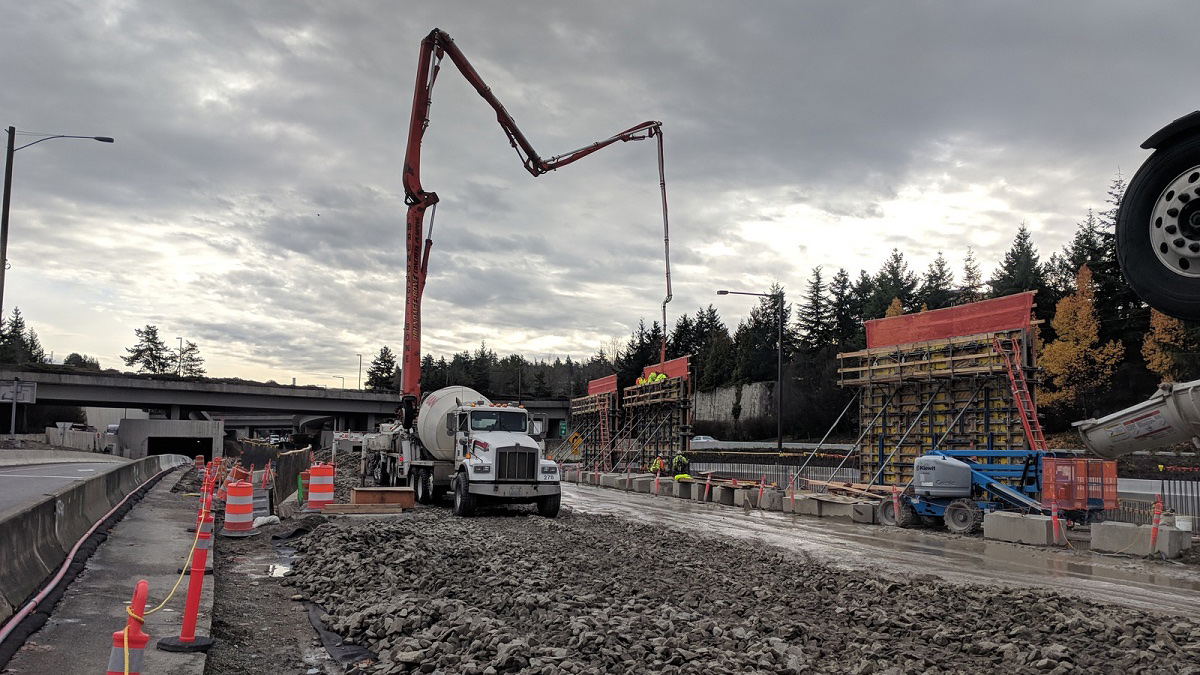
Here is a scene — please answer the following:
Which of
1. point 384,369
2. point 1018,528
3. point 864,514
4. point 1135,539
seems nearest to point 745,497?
point 864,514

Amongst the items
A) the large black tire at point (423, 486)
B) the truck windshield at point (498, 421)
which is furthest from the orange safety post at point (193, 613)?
the large black tire at point (423, 486)

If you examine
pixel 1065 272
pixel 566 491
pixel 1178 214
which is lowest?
pixel 566 491

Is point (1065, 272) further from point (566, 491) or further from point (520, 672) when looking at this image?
point (520, 672)

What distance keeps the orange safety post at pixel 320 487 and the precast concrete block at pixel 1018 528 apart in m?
14.3

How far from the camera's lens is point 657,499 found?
30156 mm

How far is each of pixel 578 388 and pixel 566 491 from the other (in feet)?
329

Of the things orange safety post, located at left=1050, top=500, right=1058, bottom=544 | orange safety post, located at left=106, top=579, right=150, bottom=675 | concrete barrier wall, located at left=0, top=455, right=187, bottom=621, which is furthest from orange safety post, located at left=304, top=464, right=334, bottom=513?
orange safety post, located at left=1050, top=500, right=1058, bottom=544

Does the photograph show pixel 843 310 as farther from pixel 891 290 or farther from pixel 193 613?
pixel 193 613

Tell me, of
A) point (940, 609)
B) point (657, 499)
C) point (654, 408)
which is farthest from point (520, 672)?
point (654, 408)

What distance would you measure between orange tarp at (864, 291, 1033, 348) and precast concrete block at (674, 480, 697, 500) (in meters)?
8.38

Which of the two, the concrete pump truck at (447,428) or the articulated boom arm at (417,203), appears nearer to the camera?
the concrete pump truck at (447,428)

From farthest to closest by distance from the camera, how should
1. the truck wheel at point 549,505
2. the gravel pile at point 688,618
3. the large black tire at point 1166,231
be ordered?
the truck wheel at point 549,505
the gravel pile at point 688,618
the large black tire at point 1166,231

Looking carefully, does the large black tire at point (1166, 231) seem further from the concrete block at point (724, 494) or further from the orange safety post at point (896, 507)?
the concrete block at point (724, 494)

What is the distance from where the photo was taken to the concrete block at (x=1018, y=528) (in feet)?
56.0
